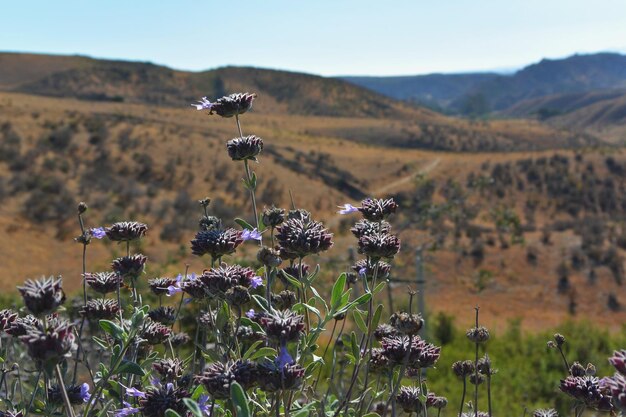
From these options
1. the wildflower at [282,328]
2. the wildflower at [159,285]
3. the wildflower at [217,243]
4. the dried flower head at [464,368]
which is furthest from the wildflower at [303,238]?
the dried flower head at [464,368]

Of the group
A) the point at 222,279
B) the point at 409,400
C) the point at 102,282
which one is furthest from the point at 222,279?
the point at 409,400

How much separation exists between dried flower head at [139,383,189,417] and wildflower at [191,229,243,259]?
0.78 m

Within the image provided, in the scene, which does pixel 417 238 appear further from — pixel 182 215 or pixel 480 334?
pixel 480 334

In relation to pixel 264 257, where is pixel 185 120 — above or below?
below

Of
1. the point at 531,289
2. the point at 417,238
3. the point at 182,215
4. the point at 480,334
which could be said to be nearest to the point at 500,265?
the point at 531,289

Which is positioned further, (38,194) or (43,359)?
(38,194)

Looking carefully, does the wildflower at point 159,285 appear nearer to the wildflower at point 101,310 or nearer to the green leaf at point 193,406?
the wildflower at point 101,310

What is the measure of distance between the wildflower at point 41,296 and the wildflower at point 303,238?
1173mm

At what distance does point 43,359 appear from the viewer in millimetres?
1858

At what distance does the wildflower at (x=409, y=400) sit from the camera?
10.1ft

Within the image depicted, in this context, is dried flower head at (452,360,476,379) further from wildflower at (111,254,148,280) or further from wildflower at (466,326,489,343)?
wildflower at (111,254,148,280)

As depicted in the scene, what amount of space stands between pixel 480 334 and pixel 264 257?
141cm

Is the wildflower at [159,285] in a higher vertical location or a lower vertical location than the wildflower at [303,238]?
lower

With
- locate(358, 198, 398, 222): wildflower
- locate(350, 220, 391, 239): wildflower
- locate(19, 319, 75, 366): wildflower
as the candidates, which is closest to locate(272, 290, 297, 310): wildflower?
locate(350, 220, 391, 239): wildflower
